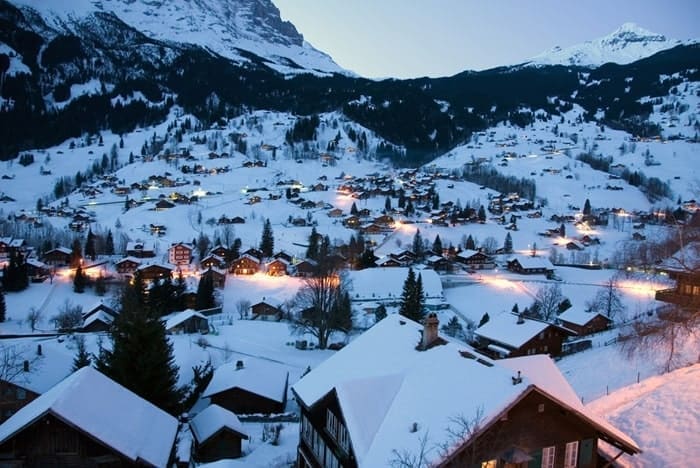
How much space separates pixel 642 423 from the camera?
13.5m

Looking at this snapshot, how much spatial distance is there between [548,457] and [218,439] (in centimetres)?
1302

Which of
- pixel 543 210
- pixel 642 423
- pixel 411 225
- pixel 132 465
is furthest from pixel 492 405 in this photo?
pixel 543 210

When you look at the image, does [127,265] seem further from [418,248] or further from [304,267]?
[418,248]

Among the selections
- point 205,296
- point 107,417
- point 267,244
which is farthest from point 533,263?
point 107,417

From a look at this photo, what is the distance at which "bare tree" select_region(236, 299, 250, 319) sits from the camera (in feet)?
167

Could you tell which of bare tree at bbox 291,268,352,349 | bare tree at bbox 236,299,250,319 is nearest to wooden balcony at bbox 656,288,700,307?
bare tree at bbox 291,268,352,349

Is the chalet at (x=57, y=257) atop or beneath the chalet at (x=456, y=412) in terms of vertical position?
beneath

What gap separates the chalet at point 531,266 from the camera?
69.3 metres

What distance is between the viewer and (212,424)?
65.8ft

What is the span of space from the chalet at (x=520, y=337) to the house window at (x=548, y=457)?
1006 inches

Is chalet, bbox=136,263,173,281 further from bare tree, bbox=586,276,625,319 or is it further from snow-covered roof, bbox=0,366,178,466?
snow-covered roof, bbox=0,366,178,466

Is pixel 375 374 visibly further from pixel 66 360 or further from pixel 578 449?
pixel 66 360

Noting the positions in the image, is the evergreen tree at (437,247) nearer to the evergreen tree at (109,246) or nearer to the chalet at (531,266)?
the chalet at (531,266)

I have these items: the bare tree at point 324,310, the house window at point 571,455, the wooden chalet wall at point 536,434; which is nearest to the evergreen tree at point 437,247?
the bare tree at point 324,310
